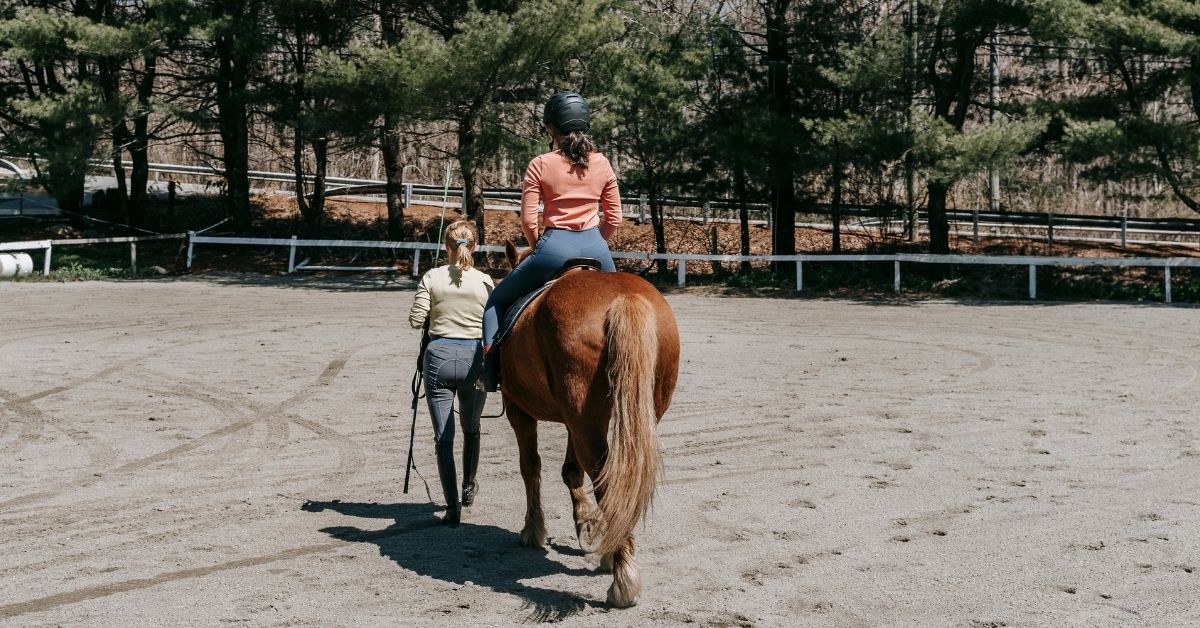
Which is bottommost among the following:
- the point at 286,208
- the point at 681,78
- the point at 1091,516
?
the point at 1091,516

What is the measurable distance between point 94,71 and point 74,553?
98.0 feet

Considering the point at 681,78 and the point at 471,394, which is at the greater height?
the point at 681,78

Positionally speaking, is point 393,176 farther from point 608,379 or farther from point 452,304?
point 608,379

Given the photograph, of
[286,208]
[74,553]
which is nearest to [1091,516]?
[74,553]

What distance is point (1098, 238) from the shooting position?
115 ft

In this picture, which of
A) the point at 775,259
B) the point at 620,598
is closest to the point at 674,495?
the point at 620,598

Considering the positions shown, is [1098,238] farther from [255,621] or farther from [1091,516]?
[255,621]

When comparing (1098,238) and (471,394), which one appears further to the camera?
(1098,238)

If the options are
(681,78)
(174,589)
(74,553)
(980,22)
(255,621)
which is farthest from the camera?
(681,78)

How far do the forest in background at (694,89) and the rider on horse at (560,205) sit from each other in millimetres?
18765

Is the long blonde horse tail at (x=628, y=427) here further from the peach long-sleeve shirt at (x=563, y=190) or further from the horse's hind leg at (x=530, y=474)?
the horse's hind leg at (x=530, y=474)

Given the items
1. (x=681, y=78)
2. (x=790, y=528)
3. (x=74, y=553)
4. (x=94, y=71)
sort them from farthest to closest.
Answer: (x=94, y=71) < (x=681, y=78) < (x=790, y=528) < (x=74, y=553)

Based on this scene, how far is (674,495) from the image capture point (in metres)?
7.96

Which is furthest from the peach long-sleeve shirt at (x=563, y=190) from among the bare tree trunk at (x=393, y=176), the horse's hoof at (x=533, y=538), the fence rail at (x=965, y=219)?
the fence rail at (x=965, y=219)
